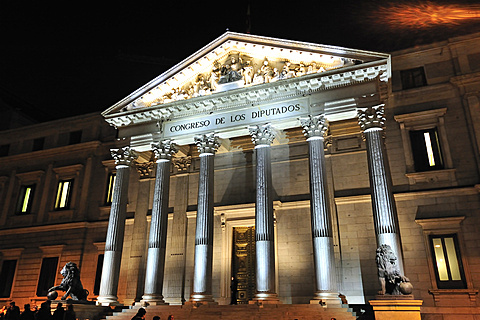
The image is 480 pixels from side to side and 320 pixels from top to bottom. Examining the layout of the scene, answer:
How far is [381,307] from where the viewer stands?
46.0 ft

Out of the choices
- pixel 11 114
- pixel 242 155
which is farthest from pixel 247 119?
pixel 11 114

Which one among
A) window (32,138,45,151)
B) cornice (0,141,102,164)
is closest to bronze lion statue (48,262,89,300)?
cornice (0,141,102,164)

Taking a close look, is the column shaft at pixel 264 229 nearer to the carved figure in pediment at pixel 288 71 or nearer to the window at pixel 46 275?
the carved figure in pediment at pixel 288 71

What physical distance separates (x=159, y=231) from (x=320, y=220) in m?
8.24

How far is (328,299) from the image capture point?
16.1 metres

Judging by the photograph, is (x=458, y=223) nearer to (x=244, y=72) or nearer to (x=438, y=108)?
(x=438, y=108)

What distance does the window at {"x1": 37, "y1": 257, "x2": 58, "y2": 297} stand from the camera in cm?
2591

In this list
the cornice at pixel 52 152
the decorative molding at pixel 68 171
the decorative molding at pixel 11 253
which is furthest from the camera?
the cornice at pixel 52 152

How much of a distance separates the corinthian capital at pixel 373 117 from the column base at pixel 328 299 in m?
7.67

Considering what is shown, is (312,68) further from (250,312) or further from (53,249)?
(53,249)

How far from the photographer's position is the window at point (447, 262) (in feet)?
59.6

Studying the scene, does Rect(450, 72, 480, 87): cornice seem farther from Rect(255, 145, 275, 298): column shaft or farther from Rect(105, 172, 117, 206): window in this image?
Rect(105, 172, 117, 206): window

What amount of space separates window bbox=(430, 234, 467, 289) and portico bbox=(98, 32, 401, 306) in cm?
412

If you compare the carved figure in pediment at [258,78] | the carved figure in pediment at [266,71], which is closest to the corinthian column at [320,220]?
the carved figure in pediment at [266,71]
